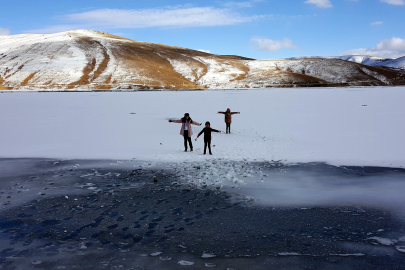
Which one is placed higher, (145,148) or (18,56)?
(18,56)

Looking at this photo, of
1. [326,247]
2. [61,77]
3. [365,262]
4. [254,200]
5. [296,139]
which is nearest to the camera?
[365,262]

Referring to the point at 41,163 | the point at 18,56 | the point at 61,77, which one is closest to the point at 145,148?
the point at 41,163

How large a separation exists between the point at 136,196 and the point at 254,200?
298cm

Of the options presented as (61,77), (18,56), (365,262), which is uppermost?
(18,56)

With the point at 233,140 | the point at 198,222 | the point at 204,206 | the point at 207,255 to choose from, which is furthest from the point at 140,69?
the point at 207,255

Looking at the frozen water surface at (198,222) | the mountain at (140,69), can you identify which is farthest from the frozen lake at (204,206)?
the mountain at (140,69)

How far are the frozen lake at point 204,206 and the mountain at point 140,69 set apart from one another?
107998 millimetres

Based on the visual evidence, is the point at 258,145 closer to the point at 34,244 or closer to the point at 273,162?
the point at 273,162

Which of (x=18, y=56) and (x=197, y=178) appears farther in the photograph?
(x=18, y=56)

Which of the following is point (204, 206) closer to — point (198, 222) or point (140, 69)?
point (198, 222)

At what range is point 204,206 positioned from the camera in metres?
8.24

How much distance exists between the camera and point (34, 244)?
20.8 ft

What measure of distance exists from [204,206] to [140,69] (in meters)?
136

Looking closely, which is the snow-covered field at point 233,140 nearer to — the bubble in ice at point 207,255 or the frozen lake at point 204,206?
the frozen lake at point 204,206
